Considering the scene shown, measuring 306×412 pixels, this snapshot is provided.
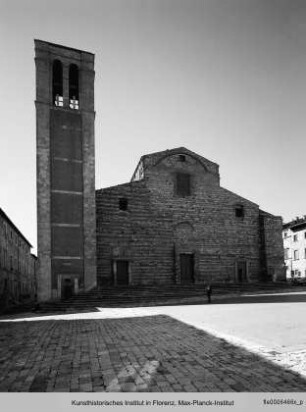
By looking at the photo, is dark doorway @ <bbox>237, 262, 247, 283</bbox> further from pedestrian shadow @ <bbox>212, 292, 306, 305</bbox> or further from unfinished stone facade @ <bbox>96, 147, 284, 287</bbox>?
pedestrian shadow @ <bbox>212, 292, 306, 305</bbox>

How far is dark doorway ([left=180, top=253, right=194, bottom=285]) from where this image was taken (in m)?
28.2

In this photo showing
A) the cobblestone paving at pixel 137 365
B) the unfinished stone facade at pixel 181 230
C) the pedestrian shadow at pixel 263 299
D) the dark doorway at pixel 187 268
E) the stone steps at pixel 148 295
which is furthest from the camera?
the dark doorway at pixel 187 268

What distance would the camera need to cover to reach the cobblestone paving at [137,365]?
479cm

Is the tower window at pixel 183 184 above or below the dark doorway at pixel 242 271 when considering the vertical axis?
above

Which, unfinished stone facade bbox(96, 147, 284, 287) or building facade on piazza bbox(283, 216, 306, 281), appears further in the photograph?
building facade on piazza bbox(283, 216, 306, 281)

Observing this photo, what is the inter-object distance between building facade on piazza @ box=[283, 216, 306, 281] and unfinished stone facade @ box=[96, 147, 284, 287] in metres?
12.5

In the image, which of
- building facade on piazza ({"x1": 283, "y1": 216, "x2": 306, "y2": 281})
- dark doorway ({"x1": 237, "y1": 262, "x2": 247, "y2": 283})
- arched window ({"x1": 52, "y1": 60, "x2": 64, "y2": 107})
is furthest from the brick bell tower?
building facade on piazza ({"x1": 283, "y1": 216, "x2": 306, "y2": 281})

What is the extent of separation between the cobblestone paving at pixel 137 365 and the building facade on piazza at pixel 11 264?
71.9 ft

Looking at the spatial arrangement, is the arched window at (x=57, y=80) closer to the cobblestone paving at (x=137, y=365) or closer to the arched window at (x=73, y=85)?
the arched window at (x=73, y=85)

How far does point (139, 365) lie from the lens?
19.2ft

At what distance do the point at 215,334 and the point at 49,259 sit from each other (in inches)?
639

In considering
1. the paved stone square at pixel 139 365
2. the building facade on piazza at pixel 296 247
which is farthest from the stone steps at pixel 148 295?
the building facade on piazza at pixel 296 247

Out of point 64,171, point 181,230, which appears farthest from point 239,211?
point 64,171

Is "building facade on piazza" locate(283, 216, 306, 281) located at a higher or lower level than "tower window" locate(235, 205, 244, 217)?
lower
